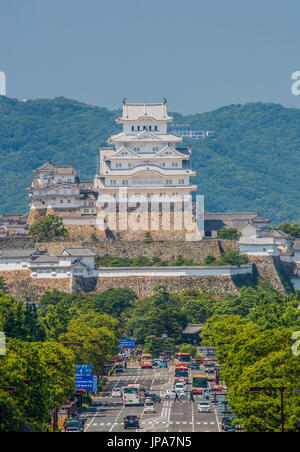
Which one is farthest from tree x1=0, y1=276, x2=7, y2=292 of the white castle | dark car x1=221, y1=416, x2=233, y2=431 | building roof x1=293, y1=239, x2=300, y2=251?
dark car x1=221, y1=416, x2=233, y2=431

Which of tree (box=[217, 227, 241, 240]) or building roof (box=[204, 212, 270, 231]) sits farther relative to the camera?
building roof (box=[204, 212, 270, 231])

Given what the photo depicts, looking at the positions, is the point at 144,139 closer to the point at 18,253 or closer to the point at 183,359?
the point at 18,253

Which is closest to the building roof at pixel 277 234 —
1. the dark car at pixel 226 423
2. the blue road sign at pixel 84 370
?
the blue road sign at pixel 84 370

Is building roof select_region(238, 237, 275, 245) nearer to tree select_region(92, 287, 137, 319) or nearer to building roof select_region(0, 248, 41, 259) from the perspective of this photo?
Result: tree select_region(92, 287, 137, 319)
